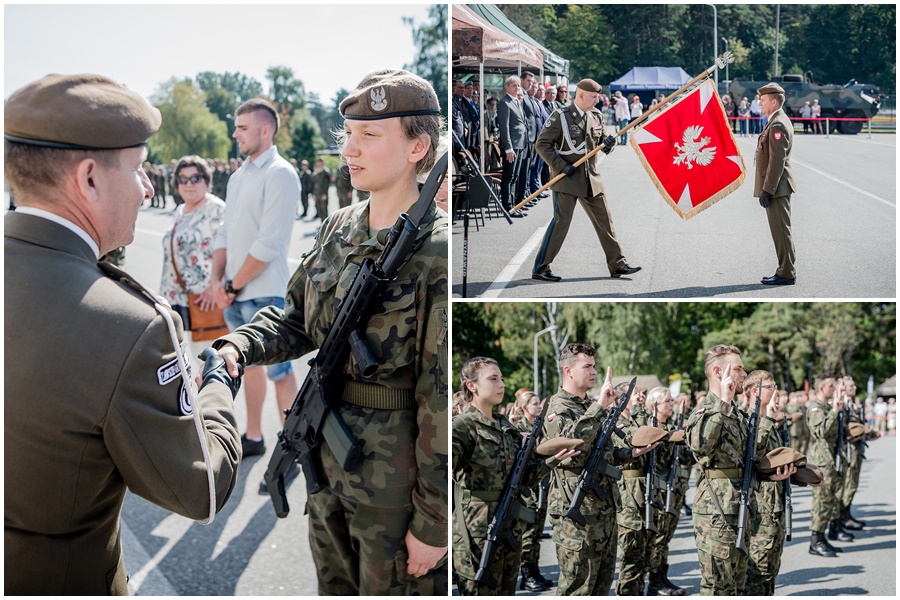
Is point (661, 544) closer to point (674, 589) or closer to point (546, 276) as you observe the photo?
point (674, 589)

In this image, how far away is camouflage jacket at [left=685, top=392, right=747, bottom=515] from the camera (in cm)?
428

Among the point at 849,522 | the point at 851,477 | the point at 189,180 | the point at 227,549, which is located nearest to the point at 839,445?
the point at 851,477

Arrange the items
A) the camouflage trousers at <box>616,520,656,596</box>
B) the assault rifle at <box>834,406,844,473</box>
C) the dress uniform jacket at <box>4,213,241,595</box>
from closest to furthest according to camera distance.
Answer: the dress uniform jacket at <box>4,213,241,595</box> → the camouflage trousers at <box>616,520,656,596</box> → the assault rifle at <box>834,406,844,473</box>

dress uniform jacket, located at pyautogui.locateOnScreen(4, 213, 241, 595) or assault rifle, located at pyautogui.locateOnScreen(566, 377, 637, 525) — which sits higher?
dress uniform jacket, located at pyautogui.locateOnScreen(4, 213, 241, 595)

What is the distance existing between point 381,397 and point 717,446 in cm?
214

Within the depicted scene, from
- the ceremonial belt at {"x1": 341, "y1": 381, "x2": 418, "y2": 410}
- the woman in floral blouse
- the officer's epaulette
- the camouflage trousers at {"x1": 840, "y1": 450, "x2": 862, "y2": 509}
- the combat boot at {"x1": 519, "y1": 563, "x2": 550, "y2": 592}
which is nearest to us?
the officer's epaulette

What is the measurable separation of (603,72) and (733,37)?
63 cm

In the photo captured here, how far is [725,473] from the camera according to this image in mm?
4465

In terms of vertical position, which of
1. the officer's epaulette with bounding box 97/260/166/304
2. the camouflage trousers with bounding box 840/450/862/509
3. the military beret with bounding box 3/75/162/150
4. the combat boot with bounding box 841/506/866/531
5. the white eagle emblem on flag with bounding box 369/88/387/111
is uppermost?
the white eagle emblem on flag with bounding box 369/88/387/111

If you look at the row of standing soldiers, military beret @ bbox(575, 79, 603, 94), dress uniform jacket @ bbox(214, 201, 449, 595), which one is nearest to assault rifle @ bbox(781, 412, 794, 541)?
the row of standing soldiers

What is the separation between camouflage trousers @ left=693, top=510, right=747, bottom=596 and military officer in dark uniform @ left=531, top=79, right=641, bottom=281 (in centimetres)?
128

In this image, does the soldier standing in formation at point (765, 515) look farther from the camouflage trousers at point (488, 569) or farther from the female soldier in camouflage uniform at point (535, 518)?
the camouflage trousers at point (488, 569)

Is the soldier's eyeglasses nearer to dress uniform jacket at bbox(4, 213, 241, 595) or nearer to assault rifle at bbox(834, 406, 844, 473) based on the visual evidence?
dress uniform jacket at bbox(4, 213, 241, 595)

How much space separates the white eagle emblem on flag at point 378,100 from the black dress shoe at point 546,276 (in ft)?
4.72
